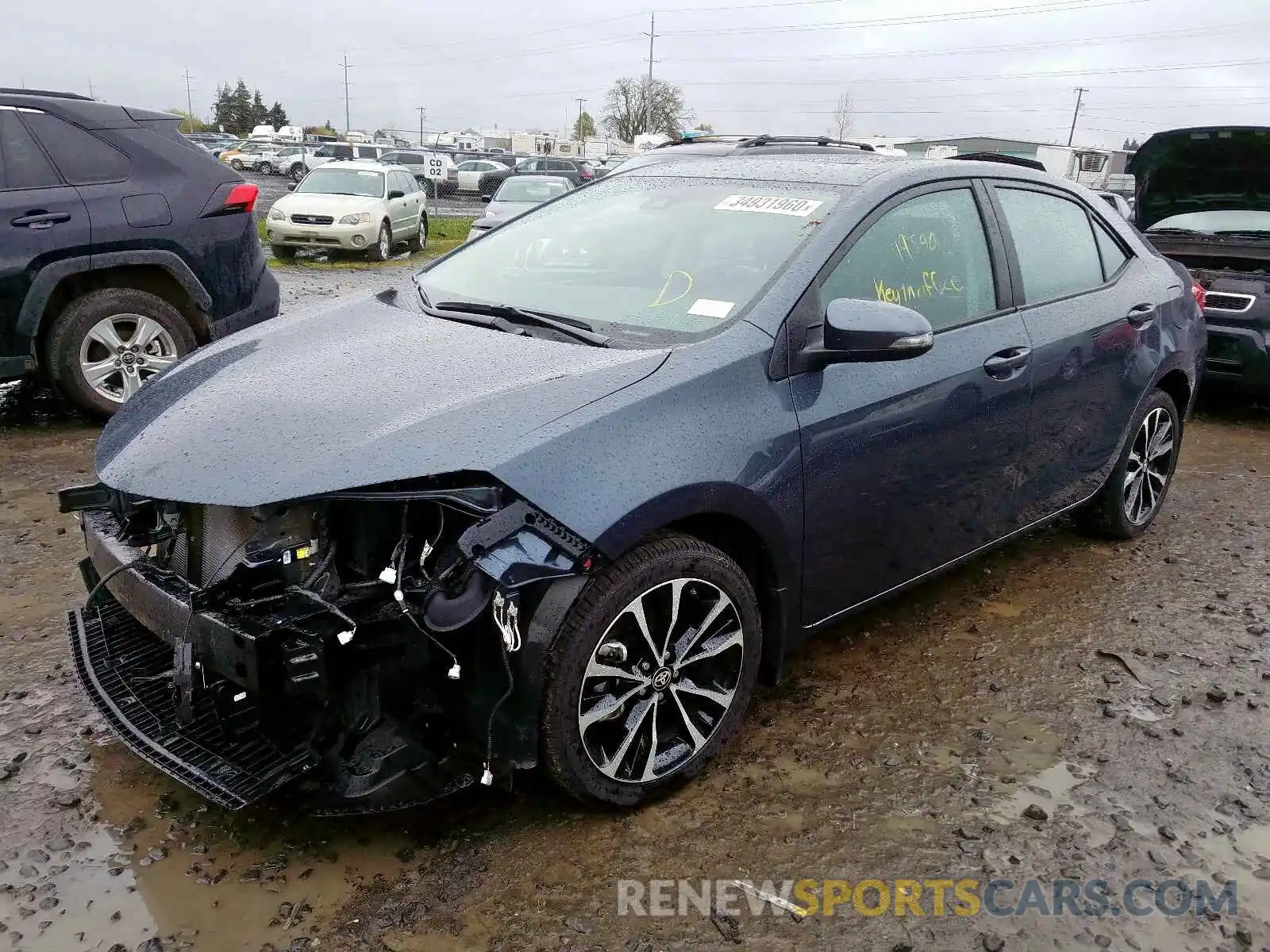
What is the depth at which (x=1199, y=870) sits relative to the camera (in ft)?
8.36

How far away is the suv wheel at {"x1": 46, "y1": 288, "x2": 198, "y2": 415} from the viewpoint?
5.55 m

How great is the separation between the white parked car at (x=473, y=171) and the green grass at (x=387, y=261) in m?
12.0

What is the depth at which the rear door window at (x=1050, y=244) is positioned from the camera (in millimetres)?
3701

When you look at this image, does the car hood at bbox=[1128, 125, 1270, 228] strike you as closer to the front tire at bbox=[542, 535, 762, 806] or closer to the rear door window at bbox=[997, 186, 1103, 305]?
the rear door window at bbox=[997, 186, 1103, 305]

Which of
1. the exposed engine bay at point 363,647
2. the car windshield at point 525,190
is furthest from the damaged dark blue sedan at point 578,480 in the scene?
the car windshield at point 525,190

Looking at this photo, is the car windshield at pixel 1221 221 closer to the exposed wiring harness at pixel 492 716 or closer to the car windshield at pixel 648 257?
the car windshield at pixel 648 257

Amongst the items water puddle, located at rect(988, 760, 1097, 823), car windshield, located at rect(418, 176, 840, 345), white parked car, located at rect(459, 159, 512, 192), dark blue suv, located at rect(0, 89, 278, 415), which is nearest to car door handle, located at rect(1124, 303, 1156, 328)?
car windshield, located at rect(418, 176, 840, 345)

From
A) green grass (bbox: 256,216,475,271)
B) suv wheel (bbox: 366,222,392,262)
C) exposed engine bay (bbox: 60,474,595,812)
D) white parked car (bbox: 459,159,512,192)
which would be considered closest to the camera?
exposed engine bay (bbox: 60,474,595,812)

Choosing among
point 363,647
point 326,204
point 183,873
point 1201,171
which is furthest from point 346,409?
point 326,204

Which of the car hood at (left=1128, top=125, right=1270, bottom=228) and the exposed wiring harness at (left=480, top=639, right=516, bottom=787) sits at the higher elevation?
the car hood at (left=1128, top=125, right=1270, bottom=228)

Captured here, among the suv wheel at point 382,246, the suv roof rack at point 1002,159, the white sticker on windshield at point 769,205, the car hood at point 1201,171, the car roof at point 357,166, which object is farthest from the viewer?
the car roof at point 357,166

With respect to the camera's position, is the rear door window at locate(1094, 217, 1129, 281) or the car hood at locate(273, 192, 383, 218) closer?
the rear door window at locate(1094, 217, 1129, 281)

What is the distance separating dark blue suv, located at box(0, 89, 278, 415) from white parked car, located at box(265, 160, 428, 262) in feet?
32.3

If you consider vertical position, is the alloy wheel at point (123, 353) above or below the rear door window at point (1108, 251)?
below
